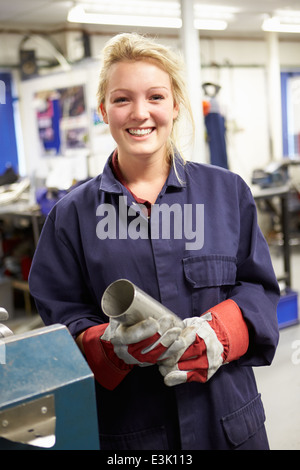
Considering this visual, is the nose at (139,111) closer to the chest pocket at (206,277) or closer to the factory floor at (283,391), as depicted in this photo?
the chest pocket at (206,277)

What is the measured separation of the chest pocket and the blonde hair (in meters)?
0.26

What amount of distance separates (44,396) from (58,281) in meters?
0.42

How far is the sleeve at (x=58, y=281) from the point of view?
42.6 inches

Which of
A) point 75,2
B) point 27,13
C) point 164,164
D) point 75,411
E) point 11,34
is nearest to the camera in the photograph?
point 75,411

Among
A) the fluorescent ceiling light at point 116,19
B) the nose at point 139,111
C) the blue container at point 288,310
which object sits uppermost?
the fluorescent ceiling light at point 116,19

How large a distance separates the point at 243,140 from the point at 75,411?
6.69 m

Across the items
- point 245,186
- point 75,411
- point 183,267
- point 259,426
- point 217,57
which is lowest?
point 259,426

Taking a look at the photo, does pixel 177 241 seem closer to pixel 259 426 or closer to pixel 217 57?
pixel 259 426

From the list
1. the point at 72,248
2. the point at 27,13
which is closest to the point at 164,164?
the point at 72,248

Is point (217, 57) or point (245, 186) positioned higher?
point (217, 57)

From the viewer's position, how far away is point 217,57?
23.0 feet

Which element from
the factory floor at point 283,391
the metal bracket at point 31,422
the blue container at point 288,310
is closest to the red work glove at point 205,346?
the metal bracket at point 31,422
